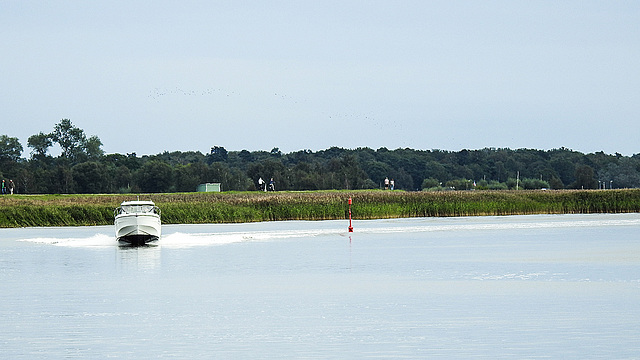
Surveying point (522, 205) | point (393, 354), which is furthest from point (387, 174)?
point (393, 354)

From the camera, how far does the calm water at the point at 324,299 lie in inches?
623

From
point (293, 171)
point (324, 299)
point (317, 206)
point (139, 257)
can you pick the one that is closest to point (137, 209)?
point (139, 257)

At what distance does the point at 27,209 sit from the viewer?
54750 mm

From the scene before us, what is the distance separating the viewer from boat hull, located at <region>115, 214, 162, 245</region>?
40.6 metres

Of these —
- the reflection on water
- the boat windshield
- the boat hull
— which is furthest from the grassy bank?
the boat hull

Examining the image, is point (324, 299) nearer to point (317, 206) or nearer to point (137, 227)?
point (137, 227)

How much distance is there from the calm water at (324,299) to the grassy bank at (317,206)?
47.5 feet

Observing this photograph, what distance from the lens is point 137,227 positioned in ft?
133

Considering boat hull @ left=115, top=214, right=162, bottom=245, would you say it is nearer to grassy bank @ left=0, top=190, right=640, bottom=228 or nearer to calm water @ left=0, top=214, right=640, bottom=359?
calm water @ left=0, top=214, right=640, bottom=359

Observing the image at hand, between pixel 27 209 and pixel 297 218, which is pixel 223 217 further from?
pixel 27 209

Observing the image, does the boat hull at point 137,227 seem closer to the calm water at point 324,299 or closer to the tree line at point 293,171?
the calm water at point 324,299

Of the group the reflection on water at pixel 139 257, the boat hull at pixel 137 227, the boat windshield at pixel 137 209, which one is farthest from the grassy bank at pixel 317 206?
the boat hull at pixel 137 227

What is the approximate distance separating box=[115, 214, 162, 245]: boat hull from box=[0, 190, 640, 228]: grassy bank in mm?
14642

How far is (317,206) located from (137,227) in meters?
22.6
